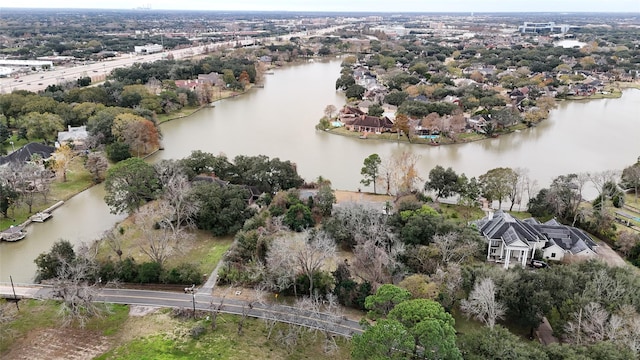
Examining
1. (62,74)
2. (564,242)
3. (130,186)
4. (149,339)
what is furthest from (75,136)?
(62,74)

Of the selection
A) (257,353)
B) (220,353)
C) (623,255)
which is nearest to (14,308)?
(220,353)

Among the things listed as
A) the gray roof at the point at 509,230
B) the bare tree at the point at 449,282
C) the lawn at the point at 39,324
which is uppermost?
the gray roof at the point at 509,230

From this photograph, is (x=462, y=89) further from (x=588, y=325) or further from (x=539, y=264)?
(x=588, y=325)

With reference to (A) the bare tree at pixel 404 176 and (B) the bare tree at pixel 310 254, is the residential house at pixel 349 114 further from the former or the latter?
(B) the bare tree at pixel 310 254

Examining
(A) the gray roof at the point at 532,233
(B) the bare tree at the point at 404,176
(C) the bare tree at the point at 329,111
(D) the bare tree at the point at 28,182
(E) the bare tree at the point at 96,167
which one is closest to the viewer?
(A) the gray roof at the point at 532,233

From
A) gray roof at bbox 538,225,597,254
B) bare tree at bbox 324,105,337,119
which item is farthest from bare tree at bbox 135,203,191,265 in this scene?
bare tree at bbox 324,105,337,119

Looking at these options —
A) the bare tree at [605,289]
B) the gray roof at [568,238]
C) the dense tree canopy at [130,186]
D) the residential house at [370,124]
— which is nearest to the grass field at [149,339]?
the dense tree canopy at [130,186]

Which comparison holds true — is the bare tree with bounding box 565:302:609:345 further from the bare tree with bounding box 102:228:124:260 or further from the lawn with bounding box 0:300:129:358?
the bare tree with bounding box 102:228:124:260
